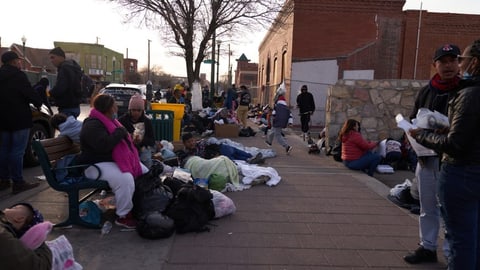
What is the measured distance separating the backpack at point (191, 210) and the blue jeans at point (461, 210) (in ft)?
8.26

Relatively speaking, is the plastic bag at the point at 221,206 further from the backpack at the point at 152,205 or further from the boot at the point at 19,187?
the boot at the point at 19,187

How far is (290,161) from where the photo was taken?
377 inches

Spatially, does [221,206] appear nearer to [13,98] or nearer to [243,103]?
[13,98]

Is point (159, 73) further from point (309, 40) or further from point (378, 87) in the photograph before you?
point (378, 87)

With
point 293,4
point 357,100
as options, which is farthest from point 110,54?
point 357,100

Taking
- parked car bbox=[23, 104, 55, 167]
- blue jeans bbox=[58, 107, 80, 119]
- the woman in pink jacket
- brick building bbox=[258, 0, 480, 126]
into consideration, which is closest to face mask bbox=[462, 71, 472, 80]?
the woman in pink jacket

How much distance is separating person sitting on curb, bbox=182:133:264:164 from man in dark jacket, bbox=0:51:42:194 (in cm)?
281

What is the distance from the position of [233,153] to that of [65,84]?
3.73 m

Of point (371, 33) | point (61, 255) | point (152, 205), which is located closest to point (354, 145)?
point (152, 205)

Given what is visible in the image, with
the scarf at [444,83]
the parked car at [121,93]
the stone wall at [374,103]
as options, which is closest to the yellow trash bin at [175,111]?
the stone wall at [374,103]

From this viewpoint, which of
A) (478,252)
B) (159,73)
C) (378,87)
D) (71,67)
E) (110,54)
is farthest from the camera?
(159,73)

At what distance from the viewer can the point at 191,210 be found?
458cm

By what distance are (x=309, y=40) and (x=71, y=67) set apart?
14.8m

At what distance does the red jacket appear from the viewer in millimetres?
8062
